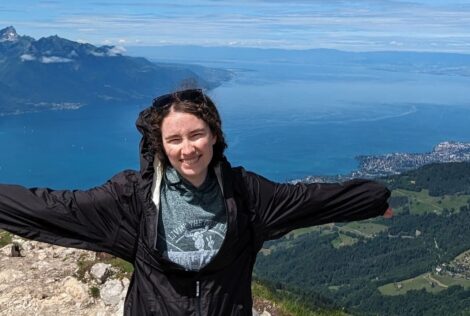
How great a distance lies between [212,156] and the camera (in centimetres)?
290

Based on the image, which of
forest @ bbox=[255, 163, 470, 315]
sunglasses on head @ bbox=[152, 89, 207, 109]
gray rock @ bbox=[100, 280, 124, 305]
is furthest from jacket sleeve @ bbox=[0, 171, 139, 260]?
forest @ bbox=[255, 163, 470, 315]

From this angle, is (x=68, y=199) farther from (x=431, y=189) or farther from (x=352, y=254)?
(x=431, y=189)

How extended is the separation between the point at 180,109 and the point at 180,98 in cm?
7

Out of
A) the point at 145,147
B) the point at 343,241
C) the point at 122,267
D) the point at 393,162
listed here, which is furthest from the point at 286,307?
the point at 393,162

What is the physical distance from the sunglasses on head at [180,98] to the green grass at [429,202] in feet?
472

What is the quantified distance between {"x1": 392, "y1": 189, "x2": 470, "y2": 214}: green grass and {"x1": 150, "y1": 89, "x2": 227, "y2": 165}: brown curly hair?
143982mm

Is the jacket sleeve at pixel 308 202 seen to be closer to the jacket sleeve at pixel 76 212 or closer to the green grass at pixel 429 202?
the jacket sleeve at pixel 76 212

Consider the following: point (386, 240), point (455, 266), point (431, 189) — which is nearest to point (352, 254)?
point (386, 240)

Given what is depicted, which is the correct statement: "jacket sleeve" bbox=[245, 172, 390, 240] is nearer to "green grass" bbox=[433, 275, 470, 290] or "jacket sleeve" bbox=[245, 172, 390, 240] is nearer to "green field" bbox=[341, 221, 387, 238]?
"green grass" bbox=[433, 275, 470, 290]

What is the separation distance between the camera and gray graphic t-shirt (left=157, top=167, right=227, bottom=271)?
2.83m

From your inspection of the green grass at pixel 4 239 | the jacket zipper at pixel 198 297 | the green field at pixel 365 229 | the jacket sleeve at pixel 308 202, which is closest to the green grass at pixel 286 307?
the jacket sleeve at pixel 308 202

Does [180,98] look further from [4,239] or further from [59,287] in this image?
[4,239]

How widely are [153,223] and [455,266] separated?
11714 cm

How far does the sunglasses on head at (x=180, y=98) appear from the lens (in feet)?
9.09
